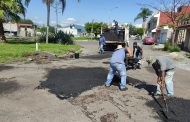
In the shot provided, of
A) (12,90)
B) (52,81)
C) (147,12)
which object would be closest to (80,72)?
(52,81)

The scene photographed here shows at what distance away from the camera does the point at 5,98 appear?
878 cm

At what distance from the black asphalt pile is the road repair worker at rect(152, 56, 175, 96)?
408 mm

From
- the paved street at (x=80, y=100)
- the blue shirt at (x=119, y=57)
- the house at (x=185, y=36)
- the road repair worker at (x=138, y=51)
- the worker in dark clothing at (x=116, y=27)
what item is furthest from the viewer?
the house at (x=185, y=36)

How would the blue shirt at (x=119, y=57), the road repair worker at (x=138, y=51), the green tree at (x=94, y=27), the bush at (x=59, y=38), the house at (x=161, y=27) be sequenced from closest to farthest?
the blue shirt at (x=119, y=57) → the road repair worker at (x=138, y=51) → the bush at (x=59, y=38) → the house at (x=161, y=27) → the green tree at (x=94, y=27)

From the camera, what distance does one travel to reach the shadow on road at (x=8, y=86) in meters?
9.66

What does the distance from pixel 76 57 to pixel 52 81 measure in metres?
9.66

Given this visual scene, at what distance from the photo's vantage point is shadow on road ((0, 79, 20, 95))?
31.7 ft

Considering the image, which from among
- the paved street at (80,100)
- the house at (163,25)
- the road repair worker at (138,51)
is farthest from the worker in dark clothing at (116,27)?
the paved street at (80,100)

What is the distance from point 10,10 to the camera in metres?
33.4

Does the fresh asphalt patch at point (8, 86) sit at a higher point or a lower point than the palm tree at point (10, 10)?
lower

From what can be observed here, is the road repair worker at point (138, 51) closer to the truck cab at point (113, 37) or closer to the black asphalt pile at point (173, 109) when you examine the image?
the black asphalt pile at point (173, 109)

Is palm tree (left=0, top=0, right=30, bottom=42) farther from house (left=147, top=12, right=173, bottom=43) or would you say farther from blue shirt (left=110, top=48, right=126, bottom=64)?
house (left=147, top=12, right=173, bottom=43)

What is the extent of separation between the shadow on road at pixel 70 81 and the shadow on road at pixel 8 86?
794 millimetres

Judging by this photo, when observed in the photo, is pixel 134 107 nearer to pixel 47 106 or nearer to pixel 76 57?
pixel 47 106
